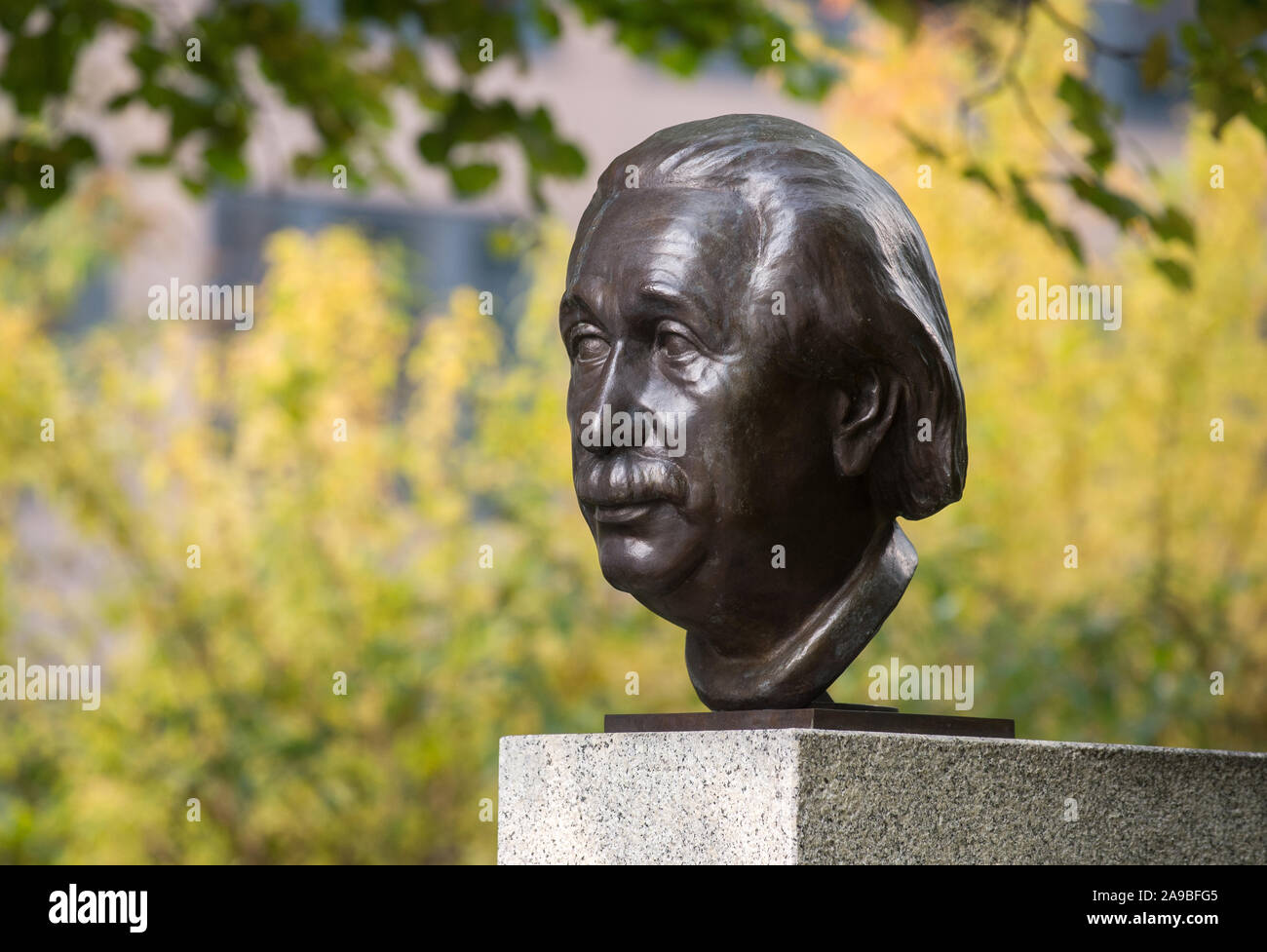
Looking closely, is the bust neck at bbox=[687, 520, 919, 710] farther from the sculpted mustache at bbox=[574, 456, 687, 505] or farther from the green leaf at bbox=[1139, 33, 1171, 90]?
the green leaf at bbox=[1139, 33, 1171, 90]

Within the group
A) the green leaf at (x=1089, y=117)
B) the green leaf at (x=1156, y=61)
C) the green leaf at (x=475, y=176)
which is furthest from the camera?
the green leaf at (x=475, y=176)

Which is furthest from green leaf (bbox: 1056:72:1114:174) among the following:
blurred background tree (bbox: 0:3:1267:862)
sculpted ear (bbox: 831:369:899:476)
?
sculpted ear (bbox: 831:369:899:476)

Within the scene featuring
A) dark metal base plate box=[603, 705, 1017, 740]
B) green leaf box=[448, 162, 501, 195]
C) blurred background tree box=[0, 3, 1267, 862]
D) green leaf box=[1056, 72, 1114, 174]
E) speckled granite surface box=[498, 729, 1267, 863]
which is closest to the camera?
speckled granite surface box=[498, 729, 1267, 863]

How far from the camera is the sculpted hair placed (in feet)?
10.9

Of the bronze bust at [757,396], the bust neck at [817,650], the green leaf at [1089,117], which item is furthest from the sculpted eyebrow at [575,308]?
the green leaf at [1089,117]

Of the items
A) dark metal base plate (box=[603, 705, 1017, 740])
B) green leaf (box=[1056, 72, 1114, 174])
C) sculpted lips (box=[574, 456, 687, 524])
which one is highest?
green leaf (box=[1056, 72, 1114, 174])

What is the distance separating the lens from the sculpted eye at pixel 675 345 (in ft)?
11.0

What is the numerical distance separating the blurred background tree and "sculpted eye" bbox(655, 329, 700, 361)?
3793mm

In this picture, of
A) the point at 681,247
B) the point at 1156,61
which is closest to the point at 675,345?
the point at 681,247

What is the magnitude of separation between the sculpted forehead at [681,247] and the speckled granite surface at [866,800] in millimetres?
910

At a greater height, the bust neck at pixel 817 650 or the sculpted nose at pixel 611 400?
the sculpted nose at pixel 611 400

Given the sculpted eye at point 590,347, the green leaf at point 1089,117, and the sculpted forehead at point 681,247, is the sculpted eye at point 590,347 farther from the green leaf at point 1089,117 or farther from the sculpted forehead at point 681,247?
the green leaf at point 1089,117

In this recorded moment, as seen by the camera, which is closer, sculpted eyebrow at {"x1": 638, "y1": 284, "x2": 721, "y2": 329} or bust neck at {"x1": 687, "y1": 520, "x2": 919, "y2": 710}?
sculpted eyebrow at {"x1": 638, "y1": 284, "x2": 721, "y2": 329}
